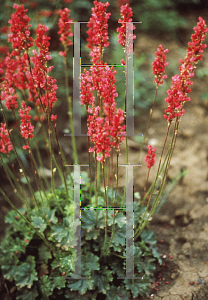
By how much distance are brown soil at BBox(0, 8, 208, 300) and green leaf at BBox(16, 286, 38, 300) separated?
0.78m

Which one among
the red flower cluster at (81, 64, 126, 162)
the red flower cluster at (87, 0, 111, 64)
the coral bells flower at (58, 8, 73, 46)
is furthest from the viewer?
the coral bells flower at (58, 8, 73, 46)

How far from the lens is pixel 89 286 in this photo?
1.99m

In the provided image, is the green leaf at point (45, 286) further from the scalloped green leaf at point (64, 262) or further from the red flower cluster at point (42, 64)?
the red flower cluster at point (42, 64)

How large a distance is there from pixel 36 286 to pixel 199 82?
388 centimetres

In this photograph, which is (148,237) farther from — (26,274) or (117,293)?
(26,274)

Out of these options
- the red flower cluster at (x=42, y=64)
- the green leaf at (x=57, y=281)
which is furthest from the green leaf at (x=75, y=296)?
the red flower cluster at (x=42, y=64)

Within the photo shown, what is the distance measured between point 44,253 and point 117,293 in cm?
66

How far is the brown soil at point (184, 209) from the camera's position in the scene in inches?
87.3

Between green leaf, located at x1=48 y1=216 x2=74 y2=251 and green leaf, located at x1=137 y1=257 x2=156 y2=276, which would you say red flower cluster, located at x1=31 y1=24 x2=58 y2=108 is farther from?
green leaf, located at x1=137 y1=257 x2=156 y2=276

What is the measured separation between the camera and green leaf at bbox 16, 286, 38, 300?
2100 mm

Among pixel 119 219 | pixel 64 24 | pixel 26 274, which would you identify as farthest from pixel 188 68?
pixel 26 274

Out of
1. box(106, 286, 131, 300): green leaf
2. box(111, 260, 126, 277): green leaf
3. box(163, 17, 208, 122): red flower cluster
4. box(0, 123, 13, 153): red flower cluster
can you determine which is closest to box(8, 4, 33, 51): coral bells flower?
box(0, 123, 13, 153): red flower cluster

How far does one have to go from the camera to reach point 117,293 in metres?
2.09

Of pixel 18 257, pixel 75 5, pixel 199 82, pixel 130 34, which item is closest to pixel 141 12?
pixel 75 5
